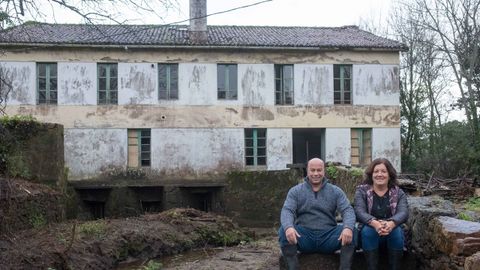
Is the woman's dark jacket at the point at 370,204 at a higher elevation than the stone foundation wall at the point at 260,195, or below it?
higher

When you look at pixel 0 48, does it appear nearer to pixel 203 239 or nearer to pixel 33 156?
pixel 33 156

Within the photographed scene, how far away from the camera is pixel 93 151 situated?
23.6m

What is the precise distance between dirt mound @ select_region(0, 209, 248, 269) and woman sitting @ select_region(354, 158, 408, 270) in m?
5.01

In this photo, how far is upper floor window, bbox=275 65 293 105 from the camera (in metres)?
24.6

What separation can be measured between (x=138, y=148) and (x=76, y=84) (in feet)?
12.5

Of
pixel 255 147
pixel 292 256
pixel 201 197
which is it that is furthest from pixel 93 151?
pixel 292 256

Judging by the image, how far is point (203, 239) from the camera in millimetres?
13461

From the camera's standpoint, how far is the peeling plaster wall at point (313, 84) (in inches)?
966

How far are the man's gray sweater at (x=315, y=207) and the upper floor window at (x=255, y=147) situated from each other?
1808 cm

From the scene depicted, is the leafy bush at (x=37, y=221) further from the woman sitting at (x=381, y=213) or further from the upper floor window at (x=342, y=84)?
the upper floor window at (x=342, y=84)

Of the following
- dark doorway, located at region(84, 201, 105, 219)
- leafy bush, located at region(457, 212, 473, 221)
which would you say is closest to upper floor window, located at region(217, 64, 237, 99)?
dark doorway, located at region(84, 201, 105, 219)

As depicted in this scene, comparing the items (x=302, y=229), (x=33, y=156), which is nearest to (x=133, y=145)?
(x=33, y=156)

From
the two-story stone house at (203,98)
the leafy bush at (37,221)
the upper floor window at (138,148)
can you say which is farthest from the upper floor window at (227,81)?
the leafy bush at (37,221)

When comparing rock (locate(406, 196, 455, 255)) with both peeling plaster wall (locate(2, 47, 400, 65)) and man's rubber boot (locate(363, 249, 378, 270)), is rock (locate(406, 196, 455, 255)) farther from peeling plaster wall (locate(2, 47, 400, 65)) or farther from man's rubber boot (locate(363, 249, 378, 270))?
peeling plaster wall (locate(2, 47, 400, 65))
